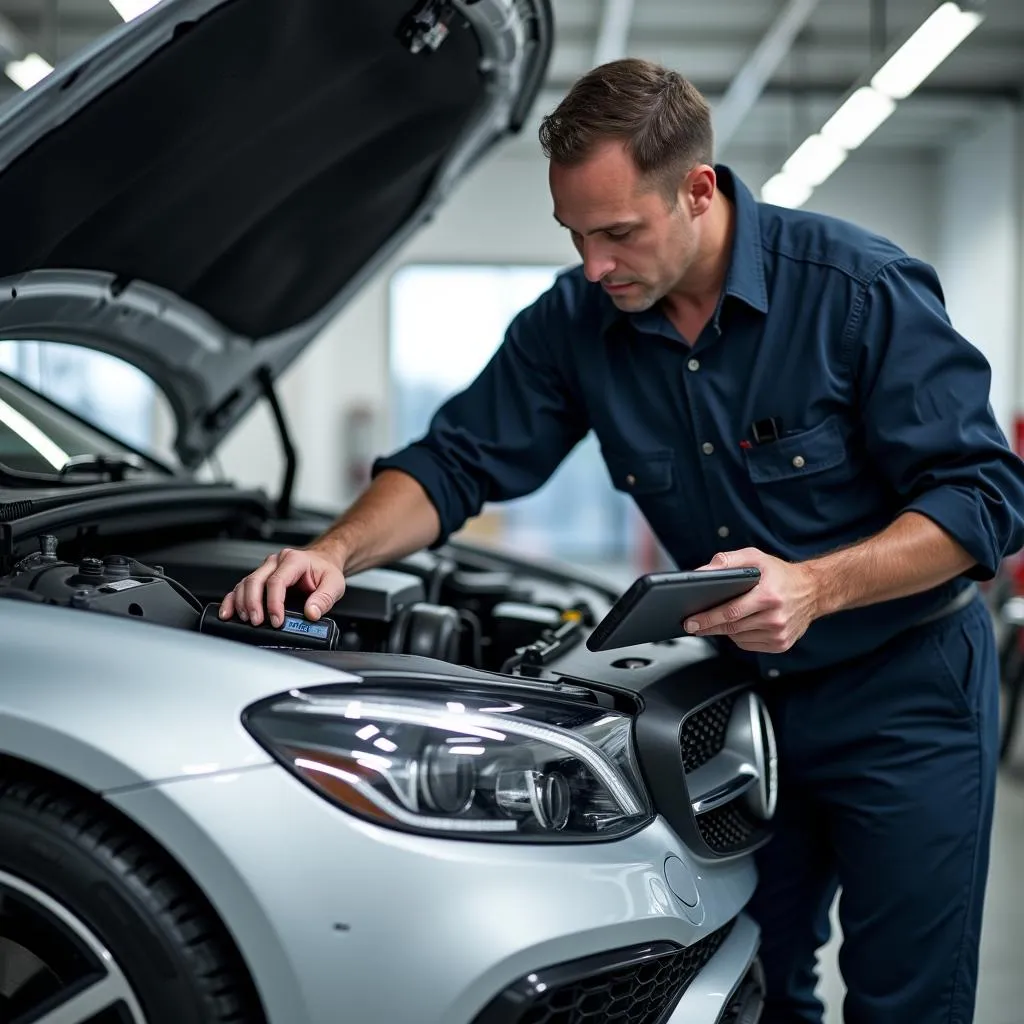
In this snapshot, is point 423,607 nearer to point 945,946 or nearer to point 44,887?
point 44,887

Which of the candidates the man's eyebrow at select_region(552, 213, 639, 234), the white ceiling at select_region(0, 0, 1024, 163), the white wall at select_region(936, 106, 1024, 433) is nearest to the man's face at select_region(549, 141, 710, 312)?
the man's eyebrow at select_region(552, 213, 639, 234)

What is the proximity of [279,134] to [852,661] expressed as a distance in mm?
1168

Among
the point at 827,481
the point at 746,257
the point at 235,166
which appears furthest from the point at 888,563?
the point at 235,166


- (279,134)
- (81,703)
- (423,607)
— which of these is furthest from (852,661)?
(279,134)

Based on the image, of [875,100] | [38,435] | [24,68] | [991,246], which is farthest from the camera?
[991,246]

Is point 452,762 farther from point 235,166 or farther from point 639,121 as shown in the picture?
point 235,166

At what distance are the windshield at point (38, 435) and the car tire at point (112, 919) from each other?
0.90 metres

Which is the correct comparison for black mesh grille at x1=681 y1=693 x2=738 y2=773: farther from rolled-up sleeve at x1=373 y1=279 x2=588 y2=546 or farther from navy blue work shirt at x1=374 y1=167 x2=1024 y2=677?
rolled-up sleeve at x1=373 y1=279 x2=588 y2=546

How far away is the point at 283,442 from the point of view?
239cm

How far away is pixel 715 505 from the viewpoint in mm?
1634

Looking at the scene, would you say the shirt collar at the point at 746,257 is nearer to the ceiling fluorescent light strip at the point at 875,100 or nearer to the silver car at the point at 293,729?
the silver car at the point at 293,729

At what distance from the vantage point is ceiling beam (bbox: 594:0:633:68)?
633cm

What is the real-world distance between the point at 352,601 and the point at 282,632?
39cm

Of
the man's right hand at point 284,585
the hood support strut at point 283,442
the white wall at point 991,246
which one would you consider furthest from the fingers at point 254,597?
the white wall at point 991,246
